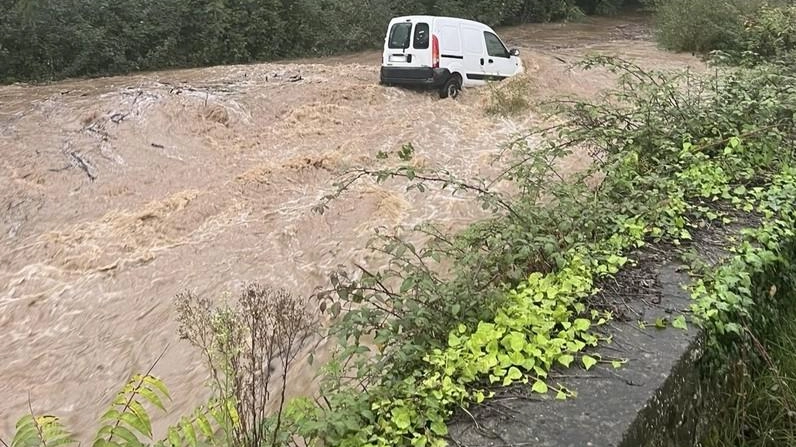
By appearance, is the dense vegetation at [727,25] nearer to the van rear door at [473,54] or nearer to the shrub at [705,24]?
the shrub at [705,24]

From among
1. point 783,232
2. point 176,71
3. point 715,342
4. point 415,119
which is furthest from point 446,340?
point 176,71

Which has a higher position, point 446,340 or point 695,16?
point 695,16

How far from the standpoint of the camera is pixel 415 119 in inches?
501

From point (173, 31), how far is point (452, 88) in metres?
9.42

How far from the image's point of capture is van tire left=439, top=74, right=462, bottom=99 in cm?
1387

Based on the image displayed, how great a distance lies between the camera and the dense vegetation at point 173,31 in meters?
17.1

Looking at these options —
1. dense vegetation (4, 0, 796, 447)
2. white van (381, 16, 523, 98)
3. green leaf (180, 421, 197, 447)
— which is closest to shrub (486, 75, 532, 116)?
white van (381, 16, 523, 98)

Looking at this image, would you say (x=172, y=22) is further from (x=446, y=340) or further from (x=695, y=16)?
(x=446, y=340)

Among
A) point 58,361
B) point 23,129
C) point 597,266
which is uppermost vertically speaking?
point 597,266

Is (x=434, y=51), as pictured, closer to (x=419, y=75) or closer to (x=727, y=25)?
(x=419, y=75)

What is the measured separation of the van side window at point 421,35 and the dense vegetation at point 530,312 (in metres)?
8.61

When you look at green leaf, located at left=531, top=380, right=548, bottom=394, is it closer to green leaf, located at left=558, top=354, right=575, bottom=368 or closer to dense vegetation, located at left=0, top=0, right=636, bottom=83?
green leaf, located at left=558, top=354, right=575, bottom=368

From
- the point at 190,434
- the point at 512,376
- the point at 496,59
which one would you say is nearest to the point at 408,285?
the point at 512,376

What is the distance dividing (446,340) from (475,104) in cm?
1055
